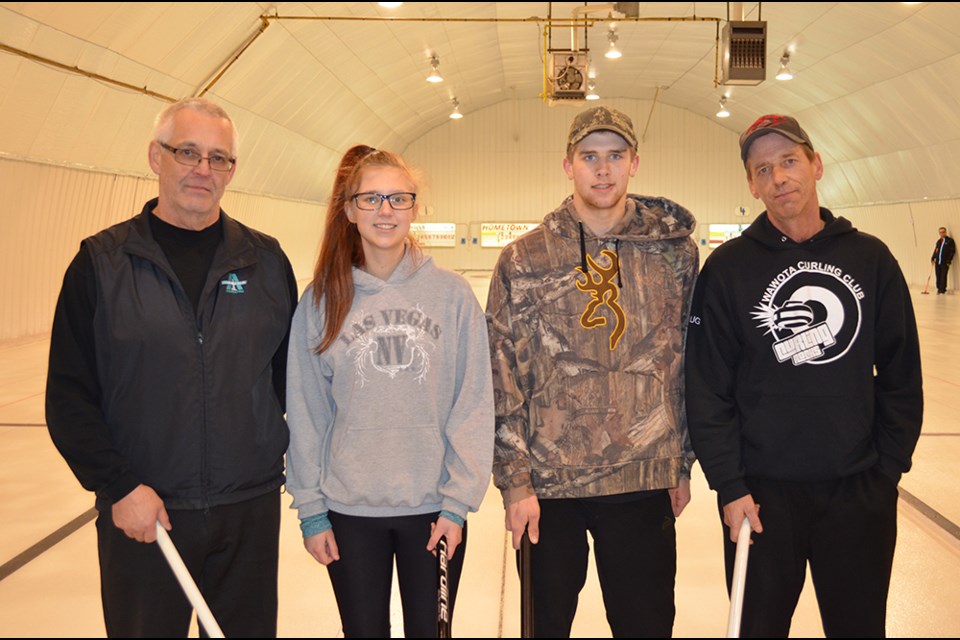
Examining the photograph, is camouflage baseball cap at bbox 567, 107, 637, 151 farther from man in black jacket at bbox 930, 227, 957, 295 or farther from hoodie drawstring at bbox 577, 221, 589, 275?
man in black jacket at bbox 930, 227, 957, 295

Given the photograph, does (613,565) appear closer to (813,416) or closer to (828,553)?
(828,553)

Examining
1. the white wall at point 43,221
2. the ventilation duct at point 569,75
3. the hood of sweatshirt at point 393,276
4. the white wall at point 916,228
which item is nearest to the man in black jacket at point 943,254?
the white wall at point 916,228

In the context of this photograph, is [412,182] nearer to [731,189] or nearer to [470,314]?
[470,314]

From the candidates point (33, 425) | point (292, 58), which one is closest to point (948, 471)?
point (33, 425)

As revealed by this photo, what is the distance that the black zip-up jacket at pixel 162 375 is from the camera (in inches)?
88.2

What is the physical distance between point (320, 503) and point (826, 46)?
61.4 ft

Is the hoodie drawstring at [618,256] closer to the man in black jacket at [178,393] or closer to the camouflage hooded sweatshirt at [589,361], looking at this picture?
the camouflage hooded sweatshirt at [589,361]

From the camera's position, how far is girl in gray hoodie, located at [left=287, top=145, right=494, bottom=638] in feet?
7.79

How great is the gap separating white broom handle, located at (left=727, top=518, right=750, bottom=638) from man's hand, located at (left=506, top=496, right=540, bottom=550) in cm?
60

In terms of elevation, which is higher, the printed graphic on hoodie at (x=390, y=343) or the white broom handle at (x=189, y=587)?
the printed graphic on hoodie at (x=390, y=343)

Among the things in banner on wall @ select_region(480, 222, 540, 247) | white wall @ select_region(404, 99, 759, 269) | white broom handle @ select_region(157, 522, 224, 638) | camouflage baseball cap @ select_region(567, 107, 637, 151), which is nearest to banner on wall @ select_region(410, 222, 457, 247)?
white wall @ select_region(404, 99, 759, 269)

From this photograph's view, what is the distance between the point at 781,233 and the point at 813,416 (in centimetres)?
60

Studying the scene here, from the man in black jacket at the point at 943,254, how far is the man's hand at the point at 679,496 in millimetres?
20257

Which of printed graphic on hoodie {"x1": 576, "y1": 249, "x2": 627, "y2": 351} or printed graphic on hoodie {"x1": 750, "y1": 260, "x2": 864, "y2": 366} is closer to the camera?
printed graphic on hoodie {"x1": 750, "y1": 260, "x2": 864, "y2": 366}
